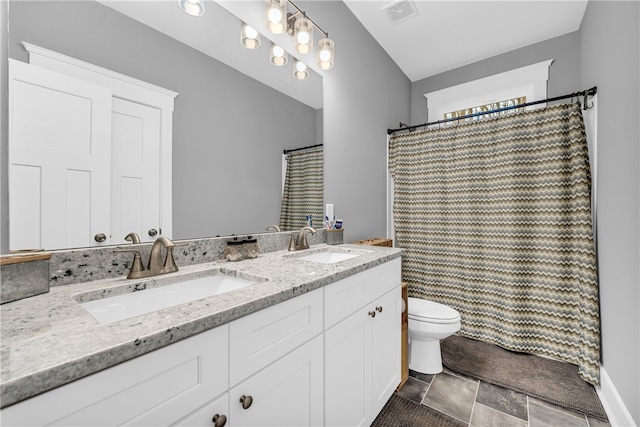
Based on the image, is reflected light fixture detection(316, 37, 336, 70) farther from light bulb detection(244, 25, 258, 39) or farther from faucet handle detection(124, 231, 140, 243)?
faucet handle detection(124, 231, 140, 243)

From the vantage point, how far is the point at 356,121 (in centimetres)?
221

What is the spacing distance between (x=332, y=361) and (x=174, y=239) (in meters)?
0.77

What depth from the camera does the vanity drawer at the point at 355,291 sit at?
977 millimetres

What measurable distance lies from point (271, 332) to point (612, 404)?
1.90 m

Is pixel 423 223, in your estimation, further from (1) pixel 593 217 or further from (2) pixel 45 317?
(2) pixel 45 317

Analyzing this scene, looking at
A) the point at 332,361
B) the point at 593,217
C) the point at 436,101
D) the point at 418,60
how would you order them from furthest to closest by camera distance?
the point at 436,101 < the point at 418,60 < the point at 593,217 < the point at 332,361

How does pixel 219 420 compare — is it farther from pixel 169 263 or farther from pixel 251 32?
pixel 251 32

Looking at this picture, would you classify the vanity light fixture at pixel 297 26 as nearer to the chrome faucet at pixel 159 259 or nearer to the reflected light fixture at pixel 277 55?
the reflected light fixture at pixel 277 55

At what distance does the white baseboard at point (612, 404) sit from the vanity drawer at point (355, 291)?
118cm

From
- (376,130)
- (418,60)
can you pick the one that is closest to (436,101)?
(418,60)

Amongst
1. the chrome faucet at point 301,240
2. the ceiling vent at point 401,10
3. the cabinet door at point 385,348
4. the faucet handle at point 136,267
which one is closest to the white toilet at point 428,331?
the cabinet door at point 385,348

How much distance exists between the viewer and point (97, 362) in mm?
420

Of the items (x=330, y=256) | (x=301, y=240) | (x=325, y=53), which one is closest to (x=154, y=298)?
(x=301, y=240)

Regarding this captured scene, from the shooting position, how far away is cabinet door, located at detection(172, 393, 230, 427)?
54cm
